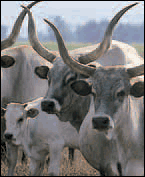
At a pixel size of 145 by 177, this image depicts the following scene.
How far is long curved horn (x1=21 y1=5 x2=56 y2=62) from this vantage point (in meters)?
6.60

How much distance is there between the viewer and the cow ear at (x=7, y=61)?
7.80 meters

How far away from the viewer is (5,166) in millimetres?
7965

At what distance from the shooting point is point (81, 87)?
5.60 m

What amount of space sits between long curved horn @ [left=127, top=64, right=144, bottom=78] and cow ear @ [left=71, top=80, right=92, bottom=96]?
1.75 feet

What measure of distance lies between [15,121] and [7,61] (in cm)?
147

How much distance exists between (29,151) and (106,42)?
2.00 metres

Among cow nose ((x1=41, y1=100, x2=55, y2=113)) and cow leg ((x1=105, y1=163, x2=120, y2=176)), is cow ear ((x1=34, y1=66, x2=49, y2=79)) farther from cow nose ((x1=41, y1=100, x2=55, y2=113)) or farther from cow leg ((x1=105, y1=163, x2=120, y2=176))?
cow leg ((x1=105, y1=163, x2=120, y2=176))

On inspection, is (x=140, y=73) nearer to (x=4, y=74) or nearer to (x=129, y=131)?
(x=129, y=131)

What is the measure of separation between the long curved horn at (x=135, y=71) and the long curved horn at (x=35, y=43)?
1.62 m

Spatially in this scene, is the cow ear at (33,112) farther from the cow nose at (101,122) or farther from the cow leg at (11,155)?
the cow nose at (101,122)

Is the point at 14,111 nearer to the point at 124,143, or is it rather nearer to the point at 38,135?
the point at 38,135

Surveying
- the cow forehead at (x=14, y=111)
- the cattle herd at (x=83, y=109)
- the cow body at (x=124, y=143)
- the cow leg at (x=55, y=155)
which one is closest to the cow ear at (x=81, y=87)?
the cattle herd at (x=83, y=109)

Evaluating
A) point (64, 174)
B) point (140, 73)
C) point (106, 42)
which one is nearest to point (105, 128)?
point (140, 73)

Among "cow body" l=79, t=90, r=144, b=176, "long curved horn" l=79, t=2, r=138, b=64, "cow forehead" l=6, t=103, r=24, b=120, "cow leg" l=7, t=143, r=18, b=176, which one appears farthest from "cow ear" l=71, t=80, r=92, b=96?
"cow leg" l=7, t=143, r=18, b=176
